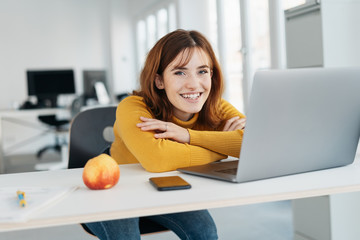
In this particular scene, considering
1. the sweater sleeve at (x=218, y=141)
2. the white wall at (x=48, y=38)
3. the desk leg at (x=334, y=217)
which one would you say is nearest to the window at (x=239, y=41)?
the desk leg at (x=334, y=217)

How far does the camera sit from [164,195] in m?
0.86

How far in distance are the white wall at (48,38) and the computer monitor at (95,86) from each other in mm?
1268

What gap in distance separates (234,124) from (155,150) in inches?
16.0

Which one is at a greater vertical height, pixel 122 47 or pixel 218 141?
pixel 122 47

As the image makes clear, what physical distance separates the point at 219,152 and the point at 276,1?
2.56 metres

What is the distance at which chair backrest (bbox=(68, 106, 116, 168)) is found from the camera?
1.63 metres

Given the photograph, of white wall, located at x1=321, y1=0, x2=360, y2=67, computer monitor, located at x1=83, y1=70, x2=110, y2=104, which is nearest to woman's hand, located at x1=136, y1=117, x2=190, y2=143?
white wall, located at x1=321, y1=0, x2=360, y2=67

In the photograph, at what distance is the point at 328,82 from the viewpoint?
938mm

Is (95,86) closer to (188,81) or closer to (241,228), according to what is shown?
(241,228)

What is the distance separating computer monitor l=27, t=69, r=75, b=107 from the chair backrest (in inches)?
173

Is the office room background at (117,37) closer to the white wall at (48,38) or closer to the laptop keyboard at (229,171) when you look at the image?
the white wall at (48,38)

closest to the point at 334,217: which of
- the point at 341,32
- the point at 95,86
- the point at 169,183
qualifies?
the point at 341,32

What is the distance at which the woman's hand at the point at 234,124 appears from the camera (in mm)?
1441

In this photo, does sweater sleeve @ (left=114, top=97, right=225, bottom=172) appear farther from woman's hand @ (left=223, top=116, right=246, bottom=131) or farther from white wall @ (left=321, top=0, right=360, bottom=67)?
white wall @ (left=321, top=0, right=360, bottom=67)
